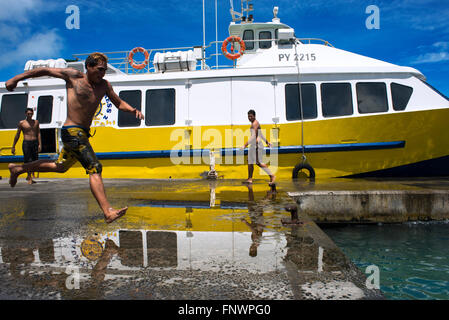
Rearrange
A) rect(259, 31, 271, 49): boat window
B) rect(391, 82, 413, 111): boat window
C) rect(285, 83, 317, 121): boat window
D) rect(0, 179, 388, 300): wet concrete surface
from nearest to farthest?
rect(0, 179, 388, 300): wet concrete surface < rect(391, 82, 413, 111): boat window < rect(285, 83, 317, 121): boat window < rect(259, 31, 271, 49): boat window

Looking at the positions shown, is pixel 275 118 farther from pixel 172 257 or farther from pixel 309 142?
pixel 172 257

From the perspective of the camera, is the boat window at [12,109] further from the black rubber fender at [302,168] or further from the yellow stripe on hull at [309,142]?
the black rubber fender at [302,168]

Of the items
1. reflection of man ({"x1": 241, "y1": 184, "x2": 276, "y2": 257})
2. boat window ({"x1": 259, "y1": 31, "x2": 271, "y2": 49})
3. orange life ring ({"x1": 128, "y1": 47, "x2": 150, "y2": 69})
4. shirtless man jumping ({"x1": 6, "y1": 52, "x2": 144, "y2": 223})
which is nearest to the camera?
reflection of man ({"x1": 241, "y1": 184, "x2": 276, "y2": 257})

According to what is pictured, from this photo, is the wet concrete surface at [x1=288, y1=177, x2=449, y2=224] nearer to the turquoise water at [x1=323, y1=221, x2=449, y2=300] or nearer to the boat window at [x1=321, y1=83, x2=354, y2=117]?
the turquoise water at [x1=323, y1=221, x2=449, y2=300]

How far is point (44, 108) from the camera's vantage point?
990 cm

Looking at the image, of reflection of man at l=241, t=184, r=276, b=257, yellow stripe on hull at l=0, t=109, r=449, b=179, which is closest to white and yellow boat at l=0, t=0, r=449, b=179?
yellow stripe on hull at l=0, t=109, r=449, b=179

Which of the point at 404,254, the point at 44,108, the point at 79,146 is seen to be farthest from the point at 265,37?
the point at 79,146

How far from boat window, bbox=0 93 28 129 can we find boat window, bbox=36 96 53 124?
42cm

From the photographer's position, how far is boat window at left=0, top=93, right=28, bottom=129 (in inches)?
392

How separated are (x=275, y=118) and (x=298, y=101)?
75cm

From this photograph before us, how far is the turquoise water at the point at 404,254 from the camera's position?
3.25 m

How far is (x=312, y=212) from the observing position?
5656 millimetres
